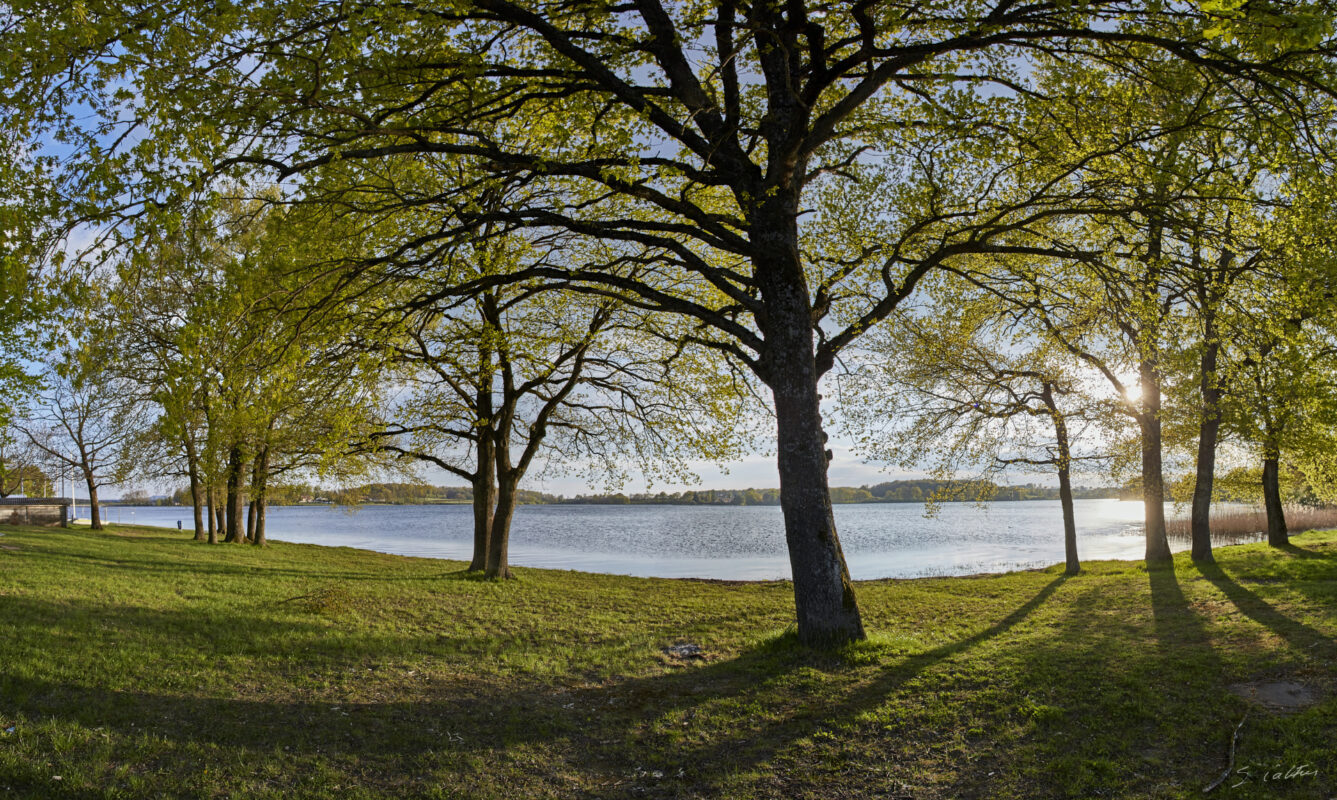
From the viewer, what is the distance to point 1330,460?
17.8m

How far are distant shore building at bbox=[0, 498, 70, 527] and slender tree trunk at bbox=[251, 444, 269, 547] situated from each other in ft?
29.1

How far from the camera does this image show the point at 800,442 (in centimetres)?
859

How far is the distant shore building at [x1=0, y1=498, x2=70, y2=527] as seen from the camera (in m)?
29.7

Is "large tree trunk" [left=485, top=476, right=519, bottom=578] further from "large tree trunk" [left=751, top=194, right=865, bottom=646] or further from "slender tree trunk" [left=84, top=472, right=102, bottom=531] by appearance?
"slender tree trunk" [left=84, top=472, right=102, bottom=531]

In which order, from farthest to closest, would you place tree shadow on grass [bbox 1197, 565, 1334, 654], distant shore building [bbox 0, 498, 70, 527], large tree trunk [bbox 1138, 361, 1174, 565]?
distant shore building [bbox 0, 498, 70, 527], large tree trunk [bbox 1138, 361, 1174, 565], tree shadow on grass [bbox 1197, 565, 1334, 654]

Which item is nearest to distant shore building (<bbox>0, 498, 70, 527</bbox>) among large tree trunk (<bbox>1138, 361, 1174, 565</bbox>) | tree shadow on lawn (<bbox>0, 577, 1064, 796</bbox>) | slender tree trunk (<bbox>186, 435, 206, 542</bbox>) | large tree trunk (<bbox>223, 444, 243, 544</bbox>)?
slender tree trunk (<bbox>186, 435, 206, 542</bbox>)

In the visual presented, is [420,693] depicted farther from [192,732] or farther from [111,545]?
[111,545]

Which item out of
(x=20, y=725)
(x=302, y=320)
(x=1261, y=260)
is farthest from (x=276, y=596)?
(x=1261, y=260)

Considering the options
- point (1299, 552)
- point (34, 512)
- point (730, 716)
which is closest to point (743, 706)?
point (730, 716)

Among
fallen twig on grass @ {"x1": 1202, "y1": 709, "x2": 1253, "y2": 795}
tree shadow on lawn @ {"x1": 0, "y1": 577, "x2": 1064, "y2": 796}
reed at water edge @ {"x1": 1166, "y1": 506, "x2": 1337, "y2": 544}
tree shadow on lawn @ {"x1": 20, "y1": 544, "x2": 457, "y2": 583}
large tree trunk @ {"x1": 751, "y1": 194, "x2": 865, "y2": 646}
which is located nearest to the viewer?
fallen twig on grass @ {"x1": 1202, "y1": 709, "x2": 1253, "y2": 795}

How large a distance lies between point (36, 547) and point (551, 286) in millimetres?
17057

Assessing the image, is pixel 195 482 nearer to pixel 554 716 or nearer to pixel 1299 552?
pixel 554 716

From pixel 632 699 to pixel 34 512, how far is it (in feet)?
119

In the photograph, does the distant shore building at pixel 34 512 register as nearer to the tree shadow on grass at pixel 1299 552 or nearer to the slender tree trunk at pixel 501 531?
the slender tree trunk at pixel 501 531
